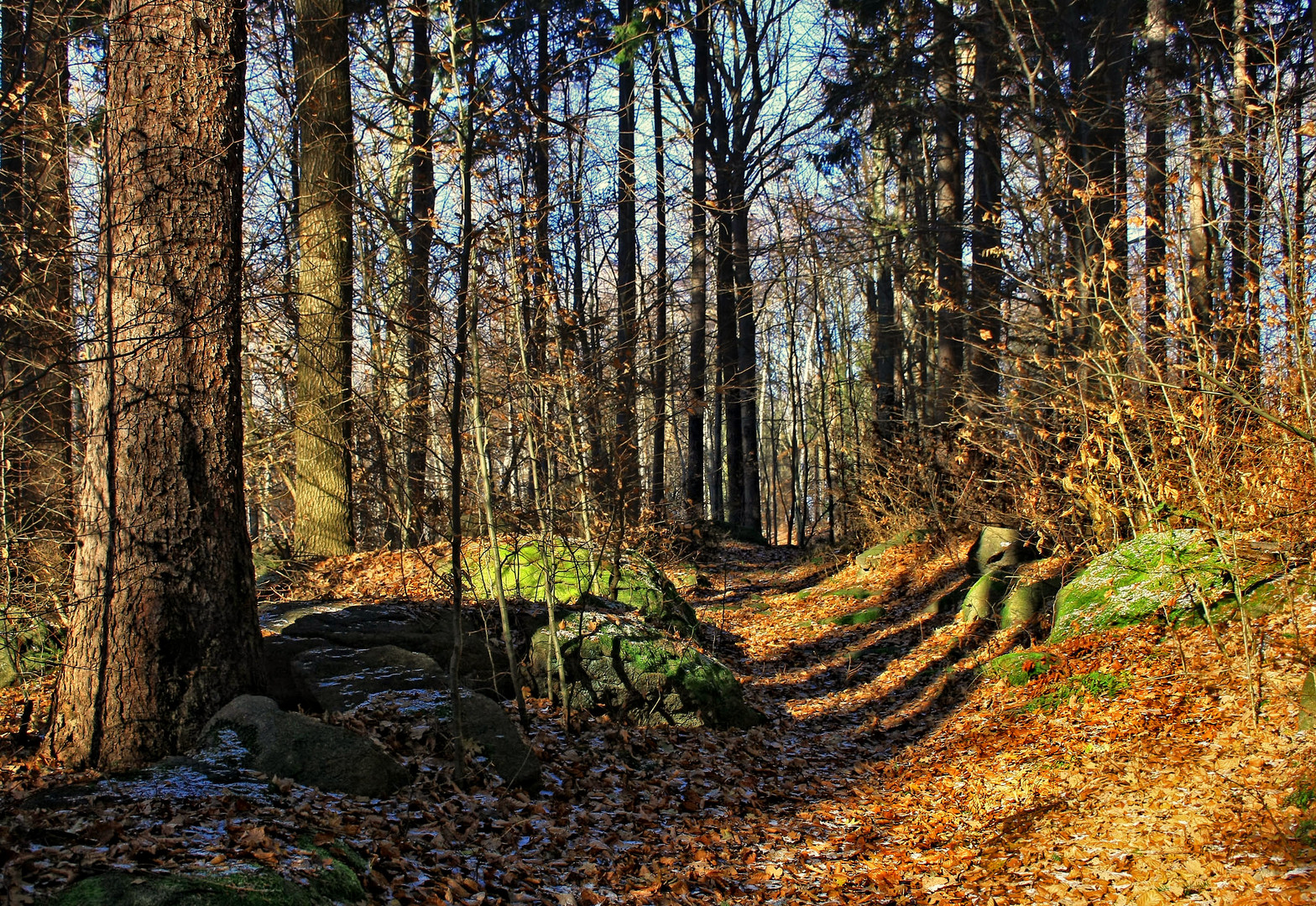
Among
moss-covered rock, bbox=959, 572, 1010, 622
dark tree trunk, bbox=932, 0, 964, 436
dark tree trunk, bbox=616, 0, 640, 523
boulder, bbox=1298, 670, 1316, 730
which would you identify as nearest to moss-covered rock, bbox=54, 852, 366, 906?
dark tree trunk, bbox=616, 0, 640, 523

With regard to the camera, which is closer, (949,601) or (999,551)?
(949,601)

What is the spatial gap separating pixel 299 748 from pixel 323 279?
7215 millimetres

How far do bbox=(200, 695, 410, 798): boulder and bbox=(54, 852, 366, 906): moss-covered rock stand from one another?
1381 millimetres

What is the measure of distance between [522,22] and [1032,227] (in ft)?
42.4

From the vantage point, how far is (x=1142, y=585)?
7680 millimetres

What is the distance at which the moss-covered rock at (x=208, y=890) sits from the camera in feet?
9.43

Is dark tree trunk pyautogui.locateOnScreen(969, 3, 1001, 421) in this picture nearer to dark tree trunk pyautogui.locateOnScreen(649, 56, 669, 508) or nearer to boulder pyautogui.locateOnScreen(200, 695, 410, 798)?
dark tree trunk pyautogui.locateOnScreen(649, 56, 669, 508)

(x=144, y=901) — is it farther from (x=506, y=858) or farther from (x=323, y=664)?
(x=323, y=664)

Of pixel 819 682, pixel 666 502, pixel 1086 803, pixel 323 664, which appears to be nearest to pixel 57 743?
pixel 323 664

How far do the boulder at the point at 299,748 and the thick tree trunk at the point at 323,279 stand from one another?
5551mm

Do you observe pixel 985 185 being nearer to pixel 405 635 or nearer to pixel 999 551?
pixel 999 551

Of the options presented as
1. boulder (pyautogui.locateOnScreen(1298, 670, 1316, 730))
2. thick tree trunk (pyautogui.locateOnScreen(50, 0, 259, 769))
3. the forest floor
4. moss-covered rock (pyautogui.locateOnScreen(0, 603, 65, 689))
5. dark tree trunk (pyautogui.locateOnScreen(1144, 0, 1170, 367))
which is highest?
dark tree trunk (pyautogui.locateOnScreen(1144, 0, 1170, 367))

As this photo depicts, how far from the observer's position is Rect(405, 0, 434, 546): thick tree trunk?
6.10 meters

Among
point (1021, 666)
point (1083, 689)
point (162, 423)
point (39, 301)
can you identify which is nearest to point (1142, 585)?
point (1021, 666)
